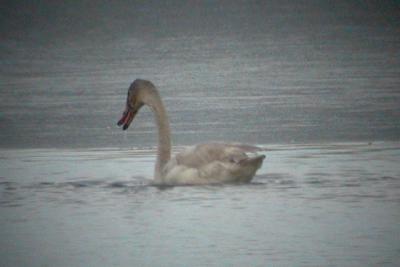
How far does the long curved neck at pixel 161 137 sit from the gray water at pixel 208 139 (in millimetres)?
203

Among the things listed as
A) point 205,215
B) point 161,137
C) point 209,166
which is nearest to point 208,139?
point 161,137

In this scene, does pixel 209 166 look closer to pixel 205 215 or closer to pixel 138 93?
pixel 205 215

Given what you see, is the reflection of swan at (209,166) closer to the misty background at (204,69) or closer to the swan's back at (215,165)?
the swan's back at (215,165)

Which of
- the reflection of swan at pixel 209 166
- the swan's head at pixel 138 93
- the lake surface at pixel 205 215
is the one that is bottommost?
the lake surface at pixel 205 215

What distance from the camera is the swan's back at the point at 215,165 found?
35.7 feet

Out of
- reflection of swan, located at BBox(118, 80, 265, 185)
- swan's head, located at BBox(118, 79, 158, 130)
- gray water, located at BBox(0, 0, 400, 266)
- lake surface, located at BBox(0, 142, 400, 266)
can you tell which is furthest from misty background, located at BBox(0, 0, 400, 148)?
reflection of swan, located at BBox(118, 80, 265, 185)

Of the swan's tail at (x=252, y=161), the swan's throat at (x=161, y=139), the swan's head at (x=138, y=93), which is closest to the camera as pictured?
the swan's tail at (x=252, y=161)

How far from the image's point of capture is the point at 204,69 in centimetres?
2441

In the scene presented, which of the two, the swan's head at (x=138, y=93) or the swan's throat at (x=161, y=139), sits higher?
the swan's head at (x=138, y=93)

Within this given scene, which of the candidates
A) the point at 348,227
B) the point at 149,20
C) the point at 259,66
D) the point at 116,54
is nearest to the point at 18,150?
the point at 348,227

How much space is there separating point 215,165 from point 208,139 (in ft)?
13.6

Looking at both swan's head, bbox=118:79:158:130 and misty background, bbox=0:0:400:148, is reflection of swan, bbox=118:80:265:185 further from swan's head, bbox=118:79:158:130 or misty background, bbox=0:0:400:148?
misty background, bbox=0:0:400:148

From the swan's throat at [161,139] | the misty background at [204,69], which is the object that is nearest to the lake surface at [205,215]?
the swan's throat at [161,139]

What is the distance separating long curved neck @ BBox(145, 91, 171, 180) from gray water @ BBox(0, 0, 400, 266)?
20cm
